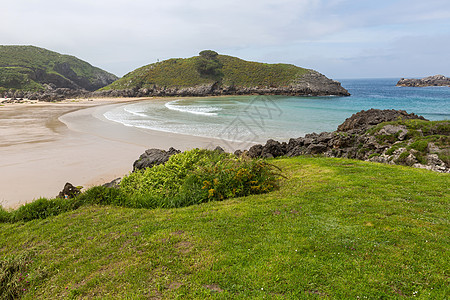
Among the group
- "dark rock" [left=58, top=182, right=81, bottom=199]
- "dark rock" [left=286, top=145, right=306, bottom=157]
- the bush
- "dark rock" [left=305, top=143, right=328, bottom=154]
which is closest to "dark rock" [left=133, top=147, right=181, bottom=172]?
the bush

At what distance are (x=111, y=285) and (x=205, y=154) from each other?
271 inches

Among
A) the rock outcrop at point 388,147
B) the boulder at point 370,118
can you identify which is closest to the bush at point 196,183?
the rock outcrop at point 388,147

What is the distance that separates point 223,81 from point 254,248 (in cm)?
10224

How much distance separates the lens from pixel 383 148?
12812 mm

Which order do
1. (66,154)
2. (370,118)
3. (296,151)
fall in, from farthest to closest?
1. (370,118)
2. (66,154)
3. (296,151)

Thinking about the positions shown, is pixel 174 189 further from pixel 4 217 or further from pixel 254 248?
pixel 4 217

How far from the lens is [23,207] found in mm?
6941

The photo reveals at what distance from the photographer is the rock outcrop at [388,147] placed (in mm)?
10547

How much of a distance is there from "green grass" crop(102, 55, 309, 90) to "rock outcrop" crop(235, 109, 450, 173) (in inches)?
3357

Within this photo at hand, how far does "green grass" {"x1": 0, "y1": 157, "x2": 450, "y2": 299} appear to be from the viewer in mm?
3787

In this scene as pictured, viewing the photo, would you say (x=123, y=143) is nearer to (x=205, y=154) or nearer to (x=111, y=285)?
(x=205, y=154)

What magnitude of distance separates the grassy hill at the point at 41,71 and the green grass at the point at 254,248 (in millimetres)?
103838

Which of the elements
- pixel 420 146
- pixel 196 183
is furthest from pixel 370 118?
pixel 196 183

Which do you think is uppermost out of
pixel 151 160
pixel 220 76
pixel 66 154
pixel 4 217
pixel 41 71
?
pixel 41 71
